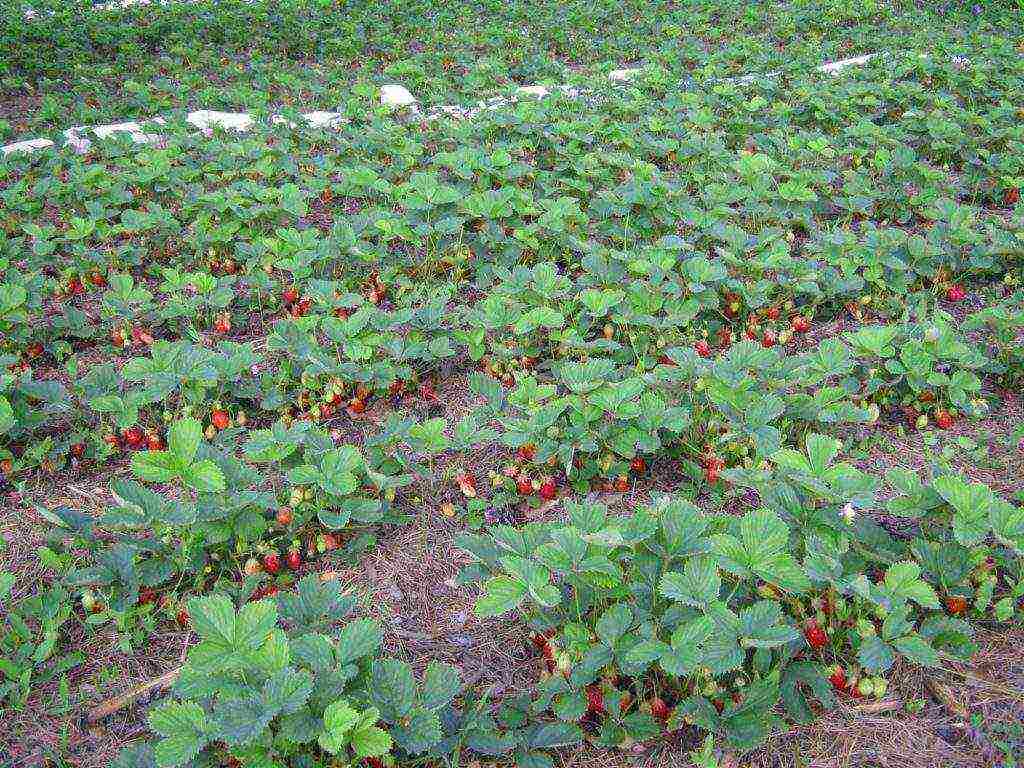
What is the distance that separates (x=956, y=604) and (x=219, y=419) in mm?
2572

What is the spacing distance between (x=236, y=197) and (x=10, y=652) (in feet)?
9.12

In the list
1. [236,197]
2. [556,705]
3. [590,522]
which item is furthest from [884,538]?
[236,197]

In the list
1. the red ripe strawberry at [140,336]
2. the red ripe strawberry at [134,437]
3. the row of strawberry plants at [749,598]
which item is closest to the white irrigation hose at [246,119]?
the red ripe strawberry at [140,336]

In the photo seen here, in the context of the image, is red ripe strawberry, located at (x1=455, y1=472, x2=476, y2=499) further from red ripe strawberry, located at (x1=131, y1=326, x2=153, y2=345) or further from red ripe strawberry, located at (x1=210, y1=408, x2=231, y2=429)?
red ripe strawberry, located at (x1=131, y1=326, x2=153, y2=345)

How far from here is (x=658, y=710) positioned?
1981 millimetres

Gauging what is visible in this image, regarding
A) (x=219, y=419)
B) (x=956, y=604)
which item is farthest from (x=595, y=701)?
(x=219, y=419)

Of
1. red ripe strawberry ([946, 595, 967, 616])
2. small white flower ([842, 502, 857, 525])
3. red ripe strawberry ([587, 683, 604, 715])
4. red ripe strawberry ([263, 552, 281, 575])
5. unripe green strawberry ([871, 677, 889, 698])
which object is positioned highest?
small white flower ([842, 502, 857, 525])

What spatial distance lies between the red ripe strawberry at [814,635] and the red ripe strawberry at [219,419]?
222 cm

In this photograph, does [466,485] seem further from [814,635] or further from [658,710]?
[814,635]

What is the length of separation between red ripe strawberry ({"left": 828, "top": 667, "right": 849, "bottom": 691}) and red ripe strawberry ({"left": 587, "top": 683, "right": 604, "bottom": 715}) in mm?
588

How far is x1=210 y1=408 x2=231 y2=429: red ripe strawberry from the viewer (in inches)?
122

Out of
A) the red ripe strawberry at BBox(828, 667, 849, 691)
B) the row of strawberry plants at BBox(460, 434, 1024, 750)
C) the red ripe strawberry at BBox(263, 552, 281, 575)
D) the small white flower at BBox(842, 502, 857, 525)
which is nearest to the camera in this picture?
the row of strawberry plants at BBox(460, 434, 1024, 750)

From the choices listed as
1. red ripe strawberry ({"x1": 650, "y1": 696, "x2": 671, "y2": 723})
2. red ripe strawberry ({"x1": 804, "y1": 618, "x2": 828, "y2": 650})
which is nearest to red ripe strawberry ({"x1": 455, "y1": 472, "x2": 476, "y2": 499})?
red ripe strawberry ({"x1": 650, "y1": 696, "x2": 671, "y2": 723})

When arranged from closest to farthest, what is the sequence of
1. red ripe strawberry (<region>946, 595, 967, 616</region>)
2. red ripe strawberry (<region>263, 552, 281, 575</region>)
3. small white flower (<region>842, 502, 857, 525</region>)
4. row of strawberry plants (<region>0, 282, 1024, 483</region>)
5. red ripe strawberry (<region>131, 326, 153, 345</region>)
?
1. red ripe strawberry (<region>946, 595, 967, 616</region>)
2. small white flower (<region>842, 502, 857, 525</region>)
3. red ripe strawberry (<region>263, 552, 281, 575</region>)
4. row of strawberry plants (<region>0, 282, 1024, 483</region>)
5. red ripe strawberry (<region>131, 326, 153, 345</region>)
